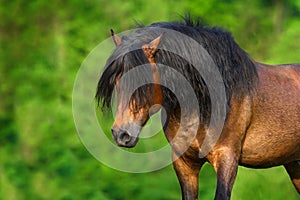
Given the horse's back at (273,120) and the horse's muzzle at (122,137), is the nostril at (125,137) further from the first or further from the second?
the horse's back at (273,120)

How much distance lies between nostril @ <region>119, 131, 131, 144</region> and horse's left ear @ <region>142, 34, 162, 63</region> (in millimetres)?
528

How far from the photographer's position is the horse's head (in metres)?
5.67

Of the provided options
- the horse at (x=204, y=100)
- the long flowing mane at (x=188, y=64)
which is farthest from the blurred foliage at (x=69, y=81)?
the long flowing mane at (x=188, y=64)

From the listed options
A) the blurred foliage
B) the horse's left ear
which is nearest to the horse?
the horse's left ear

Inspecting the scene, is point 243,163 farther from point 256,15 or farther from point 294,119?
point 256,15

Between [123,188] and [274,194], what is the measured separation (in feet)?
19.3

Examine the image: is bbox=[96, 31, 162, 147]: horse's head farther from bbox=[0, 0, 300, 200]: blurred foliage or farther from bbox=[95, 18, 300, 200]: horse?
bbox=[0, 0, 300, 200]: blurred foliage

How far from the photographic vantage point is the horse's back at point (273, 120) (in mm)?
6582

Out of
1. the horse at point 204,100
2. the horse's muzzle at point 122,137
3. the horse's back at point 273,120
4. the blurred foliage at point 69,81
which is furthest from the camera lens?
the blurred foliage at point 69,81

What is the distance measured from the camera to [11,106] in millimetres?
20406

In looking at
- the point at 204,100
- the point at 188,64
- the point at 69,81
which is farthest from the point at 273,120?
the point at 69,81

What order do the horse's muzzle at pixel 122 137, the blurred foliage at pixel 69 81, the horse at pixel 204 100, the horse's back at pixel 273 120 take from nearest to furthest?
1. the horse's muzzle at pixel 122 137
2. the horse at pixel 204 100
3. the horse's back at pixel 273 120
4. the blurred foliage at pixel 69 81

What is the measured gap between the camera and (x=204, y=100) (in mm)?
6238

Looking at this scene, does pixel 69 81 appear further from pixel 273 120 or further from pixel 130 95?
pixel 130 95
